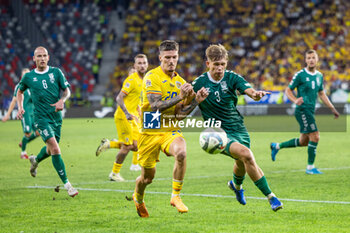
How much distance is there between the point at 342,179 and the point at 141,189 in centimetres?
464

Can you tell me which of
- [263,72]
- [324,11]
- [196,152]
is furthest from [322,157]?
[324,11]

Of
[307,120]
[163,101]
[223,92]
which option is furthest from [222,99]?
[307,120]

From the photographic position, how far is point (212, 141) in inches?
270

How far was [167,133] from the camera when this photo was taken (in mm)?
7113

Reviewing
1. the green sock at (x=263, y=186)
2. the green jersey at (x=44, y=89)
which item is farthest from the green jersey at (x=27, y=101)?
the green sock at (x=263, y=186)

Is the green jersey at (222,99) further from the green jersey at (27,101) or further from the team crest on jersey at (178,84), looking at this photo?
the green jersey at (27,101)

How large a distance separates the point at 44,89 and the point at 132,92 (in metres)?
2.42

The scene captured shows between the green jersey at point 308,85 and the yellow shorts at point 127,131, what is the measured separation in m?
Result: 3.35

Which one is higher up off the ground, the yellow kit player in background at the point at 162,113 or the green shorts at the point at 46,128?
the yellow kit player in background at the point at 162,113

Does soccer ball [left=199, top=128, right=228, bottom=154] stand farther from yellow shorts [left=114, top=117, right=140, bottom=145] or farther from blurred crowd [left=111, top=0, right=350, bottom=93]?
blurred crowd [left=111, top=0, right=350, bottom=93]

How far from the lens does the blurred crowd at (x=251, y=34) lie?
116 ft

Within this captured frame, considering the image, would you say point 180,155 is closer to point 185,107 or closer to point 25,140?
point 185,107

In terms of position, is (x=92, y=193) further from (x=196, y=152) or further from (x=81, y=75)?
(x=81, y=75)

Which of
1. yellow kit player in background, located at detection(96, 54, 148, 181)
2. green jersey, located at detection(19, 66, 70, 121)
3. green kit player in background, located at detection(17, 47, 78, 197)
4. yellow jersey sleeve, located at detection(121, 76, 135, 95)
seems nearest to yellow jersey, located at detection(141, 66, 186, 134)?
green kit player in background, located at detection(17, 47, 78, 197)
